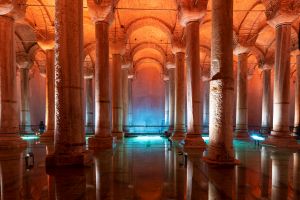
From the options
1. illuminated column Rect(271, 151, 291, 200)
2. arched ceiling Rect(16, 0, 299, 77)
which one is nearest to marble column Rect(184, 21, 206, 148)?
arched ceiling Rect(16, 0, 299, 77)

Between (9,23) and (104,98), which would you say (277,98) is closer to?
(104,98)

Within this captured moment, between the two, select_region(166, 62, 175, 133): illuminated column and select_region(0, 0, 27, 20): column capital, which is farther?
select_region(166, 62, 175, 133): illuminated column

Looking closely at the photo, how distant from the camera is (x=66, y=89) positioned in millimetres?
6965

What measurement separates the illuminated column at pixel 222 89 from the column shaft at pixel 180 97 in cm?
741

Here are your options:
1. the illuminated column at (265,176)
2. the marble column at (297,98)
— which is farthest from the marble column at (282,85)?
the marble column at (297,98)

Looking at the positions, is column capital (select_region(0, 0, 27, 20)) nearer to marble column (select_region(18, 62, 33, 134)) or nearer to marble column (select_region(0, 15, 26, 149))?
marble column (select_region(0, 15, 26, 149))

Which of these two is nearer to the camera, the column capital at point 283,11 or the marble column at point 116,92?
the column capital at point 283,11

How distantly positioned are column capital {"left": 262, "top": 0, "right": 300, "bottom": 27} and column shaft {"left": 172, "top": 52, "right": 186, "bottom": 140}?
18.1ft

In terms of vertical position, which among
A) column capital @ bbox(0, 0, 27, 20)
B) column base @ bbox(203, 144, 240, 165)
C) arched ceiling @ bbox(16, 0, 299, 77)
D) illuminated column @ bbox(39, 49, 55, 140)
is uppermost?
arched ceiling @ bbox(16, 0, 299, 77)

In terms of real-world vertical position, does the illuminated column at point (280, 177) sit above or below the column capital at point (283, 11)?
below

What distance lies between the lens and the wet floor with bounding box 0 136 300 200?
4.85 metres

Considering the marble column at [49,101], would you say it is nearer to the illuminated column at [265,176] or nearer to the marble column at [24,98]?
the marble column at [24,98]

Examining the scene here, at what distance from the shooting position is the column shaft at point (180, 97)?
49.8ft

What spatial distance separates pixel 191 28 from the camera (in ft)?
37.8
